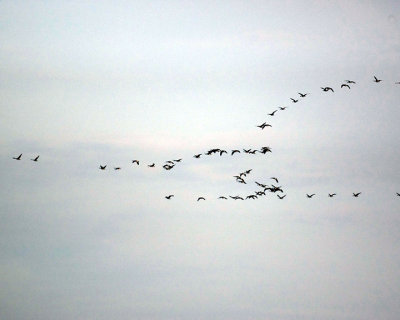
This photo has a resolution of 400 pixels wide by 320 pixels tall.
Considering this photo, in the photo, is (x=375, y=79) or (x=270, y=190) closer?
(x=375, y=79)

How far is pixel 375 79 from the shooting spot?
124 m

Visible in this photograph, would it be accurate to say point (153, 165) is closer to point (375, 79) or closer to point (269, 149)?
point (269, 149)

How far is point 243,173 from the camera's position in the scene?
5221 inches

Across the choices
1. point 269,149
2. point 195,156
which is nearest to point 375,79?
point 269,149

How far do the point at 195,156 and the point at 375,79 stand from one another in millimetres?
26715

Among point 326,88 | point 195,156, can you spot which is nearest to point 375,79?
point 326,88

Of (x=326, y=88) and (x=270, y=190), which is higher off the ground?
(x=326, y=88)

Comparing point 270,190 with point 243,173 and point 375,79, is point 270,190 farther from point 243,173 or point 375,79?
point 375,79

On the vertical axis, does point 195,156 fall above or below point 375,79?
below

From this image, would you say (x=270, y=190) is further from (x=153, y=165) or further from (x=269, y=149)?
(x=153, y=165)

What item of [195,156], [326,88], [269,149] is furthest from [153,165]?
[326,88]

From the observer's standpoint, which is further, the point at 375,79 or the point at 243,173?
the point at 243,173

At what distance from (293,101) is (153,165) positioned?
21.7 metres

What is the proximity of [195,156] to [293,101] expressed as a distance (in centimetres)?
1569
